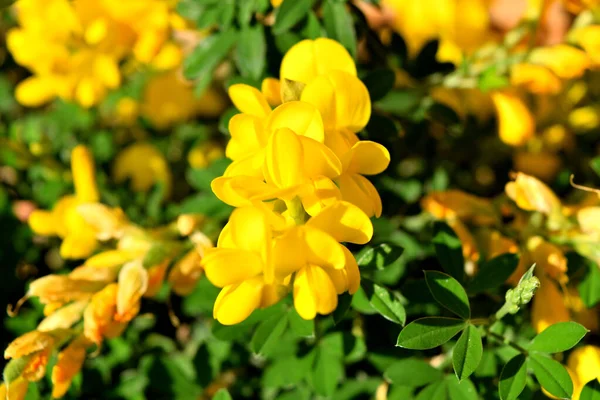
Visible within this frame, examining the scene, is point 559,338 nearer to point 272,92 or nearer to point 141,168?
point 272,92

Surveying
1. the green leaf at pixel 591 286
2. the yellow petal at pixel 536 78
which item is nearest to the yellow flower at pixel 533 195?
the green leaf at pixel 591 286

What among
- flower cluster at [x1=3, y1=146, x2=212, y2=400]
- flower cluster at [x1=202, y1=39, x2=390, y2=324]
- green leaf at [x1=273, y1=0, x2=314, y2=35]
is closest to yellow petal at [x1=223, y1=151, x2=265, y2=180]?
flower cluster at [x1=202, y1=39, x2=390, y2=324]

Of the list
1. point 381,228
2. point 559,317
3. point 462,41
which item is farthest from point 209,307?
point 462,41

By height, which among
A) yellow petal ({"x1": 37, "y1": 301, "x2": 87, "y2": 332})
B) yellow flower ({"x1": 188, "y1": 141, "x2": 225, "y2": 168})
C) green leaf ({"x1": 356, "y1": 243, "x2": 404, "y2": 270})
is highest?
green leaf ({"x1": 356, "y1": 243, "x2": 404, "y2": 270})

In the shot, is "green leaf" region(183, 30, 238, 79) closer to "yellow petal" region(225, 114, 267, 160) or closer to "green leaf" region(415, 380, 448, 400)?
"yellow petal" region(225, 114, 267, 160)

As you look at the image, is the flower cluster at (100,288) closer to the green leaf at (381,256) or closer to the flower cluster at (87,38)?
the green leaf at (381,256)

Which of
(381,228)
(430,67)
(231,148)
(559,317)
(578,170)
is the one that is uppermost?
(231,148)

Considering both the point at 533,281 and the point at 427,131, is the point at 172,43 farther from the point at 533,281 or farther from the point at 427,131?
the point at 533,281
